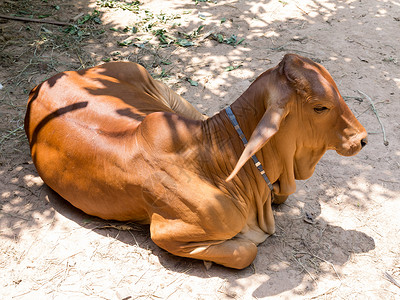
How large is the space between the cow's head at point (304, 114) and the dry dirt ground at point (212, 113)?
0.94 metres

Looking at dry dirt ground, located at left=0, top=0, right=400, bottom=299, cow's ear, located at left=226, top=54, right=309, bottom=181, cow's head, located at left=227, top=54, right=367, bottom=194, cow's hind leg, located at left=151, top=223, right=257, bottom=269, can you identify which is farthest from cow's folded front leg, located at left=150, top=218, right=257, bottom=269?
cow's ear, located at left=226, top=54, right=309, bottom=181

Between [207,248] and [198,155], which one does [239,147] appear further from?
[207,248]

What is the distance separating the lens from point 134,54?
6.40 m

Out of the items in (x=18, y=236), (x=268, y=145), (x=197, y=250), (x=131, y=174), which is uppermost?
(x=268, y=145)

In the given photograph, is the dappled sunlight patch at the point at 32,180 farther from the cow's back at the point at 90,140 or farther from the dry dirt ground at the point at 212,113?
the cow's back at the point at 90,140

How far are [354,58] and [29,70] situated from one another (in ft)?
13.5

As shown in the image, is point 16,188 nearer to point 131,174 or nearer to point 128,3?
point 131,174

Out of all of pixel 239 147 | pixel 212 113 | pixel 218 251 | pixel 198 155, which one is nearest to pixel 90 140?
pixel 198 155

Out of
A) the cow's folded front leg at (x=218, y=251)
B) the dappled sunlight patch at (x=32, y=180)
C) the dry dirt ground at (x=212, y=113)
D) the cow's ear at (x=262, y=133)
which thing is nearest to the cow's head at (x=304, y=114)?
the cow's ear at (x=262, y=133)

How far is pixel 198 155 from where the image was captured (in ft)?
11.3

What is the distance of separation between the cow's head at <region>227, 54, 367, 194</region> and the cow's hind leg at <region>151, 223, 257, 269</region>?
0.72 m

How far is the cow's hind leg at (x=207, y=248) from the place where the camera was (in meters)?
3.57

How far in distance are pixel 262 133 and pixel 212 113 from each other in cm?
245

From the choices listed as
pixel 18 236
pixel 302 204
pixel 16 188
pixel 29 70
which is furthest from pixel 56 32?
pixel 302 204
